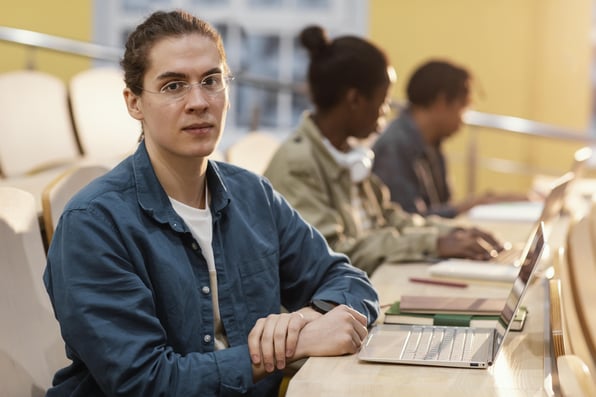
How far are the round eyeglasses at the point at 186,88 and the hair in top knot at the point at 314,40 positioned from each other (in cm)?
108

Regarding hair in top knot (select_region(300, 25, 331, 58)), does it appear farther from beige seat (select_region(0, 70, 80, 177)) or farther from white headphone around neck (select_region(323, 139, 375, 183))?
beige seat (select_region(0, 70, 80, 177))

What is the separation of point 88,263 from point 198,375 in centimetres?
26

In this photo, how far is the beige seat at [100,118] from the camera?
3.99 meters

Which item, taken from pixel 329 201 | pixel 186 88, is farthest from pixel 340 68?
pixel 186 88

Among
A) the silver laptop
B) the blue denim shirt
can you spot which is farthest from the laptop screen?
the blue denim shirt

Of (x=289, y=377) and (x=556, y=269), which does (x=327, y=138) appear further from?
(x=289, y=377)

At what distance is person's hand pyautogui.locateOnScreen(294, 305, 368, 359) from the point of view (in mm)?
1688

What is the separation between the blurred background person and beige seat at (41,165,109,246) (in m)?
1.84

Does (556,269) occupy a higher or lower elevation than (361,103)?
lower

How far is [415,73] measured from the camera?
4.27 m

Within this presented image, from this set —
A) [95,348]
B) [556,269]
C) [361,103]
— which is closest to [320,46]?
[361,103]

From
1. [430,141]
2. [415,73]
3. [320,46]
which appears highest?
[320,46]

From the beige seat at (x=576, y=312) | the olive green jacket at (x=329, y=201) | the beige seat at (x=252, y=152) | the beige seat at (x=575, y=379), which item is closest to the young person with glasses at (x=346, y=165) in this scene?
the olive green jacket at (x=329, y=201)

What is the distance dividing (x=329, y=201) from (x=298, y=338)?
109 centimetres
